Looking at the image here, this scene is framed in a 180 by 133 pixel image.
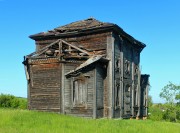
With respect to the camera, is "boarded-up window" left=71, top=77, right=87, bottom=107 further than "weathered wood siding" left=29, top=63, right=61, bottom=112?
No

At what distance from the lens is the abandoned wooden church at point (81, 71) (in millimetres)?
22672

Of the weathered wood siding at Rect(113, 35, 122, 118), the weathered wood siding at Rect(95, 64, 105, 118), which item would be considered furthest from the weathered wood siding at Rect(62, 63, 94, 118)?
the weathered wood siding at Rect(113, 35, 122, 118)

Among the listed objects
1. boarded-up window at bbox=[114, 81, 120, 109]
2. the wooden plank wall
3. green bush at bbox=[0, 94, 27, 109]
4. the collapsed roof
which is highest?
the collapsed roof

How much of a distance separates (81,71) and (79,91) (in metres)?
1.49

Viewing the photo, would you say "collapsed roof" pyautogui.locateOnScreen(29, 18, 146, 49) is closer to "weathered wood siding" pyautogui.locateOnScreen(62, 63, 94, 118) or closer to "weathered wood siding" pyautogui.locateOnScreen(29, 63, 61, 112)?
"weathered wood siding" pyautogui.locateOnScreen(62, 63, 94, 118)

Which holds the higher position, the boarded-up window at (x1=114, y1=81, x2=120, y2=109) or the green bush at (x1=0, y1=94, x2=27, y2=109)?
the boarded-up window at (x1=114, y1=81, x2=120, y2=109)

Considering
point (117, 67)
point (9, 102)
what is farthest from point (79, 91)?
point (9, 102)

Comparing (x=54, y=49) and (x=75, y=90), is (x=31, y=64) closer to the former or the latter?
(x=54, y=49)

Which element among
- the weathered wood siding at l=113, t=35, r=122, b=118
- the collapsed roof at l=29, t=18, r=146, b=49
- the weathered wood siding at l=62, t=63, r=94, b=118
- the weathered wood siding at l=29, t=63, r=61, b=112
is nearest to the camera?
the weathered wood siding at l=62, t=63, r=94, b=118

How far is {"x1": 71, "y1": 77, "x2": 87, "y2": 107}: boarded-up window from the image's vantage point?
22.6 metres

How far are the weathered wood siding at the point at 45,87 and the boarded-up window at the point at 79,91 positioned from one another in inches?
47.4

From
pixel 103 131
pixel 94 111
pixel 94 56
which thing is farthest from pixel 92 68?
pixel 103 131

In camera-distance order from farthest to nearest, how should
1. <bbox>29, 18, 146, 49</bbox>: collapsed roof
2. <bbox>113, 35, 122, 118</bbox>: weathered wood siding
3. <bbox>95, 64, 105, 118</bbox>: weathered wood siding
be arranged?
<bbox>113, 35, 122, 118</bbox>: weathered wood siding → <bbox>29, 18, 146, 49</bbox>: collapsed roof → <bbox>95, 64, 105, 118</bbox>: weathered wood siding

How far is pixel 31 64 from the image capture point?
24438 millimetres
